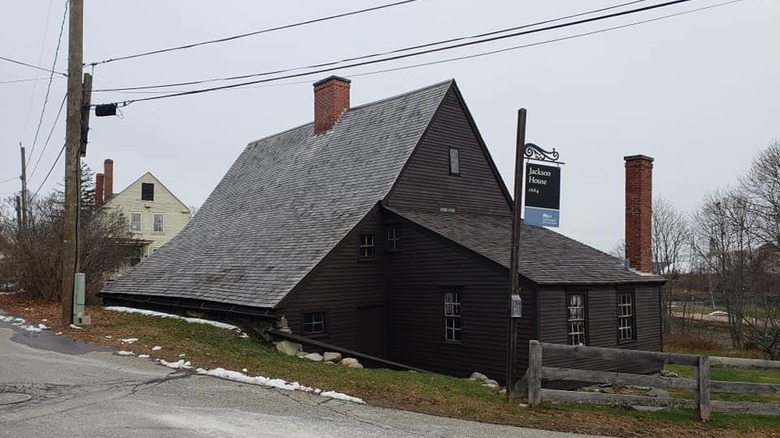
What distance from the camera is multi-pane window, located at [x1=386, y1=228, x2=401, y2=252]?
61.9 ft

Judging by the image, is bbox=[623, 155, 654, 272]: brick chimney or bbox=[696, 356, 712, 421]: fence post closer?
bbox=[696, 356, 712, 421]: fence post

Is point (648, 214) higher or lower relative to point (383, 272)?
higher

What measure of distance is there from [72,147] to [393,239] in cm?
935

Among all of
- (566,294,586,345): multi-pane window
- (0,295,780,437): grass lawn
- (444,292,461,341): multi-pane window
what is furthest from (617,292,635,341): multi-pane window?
(0,295,780,437): grass lawn

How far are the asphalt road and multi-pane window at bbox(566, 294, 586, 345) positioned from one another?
8.43 metres

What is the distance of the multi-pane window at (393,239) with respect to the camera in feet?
61.9

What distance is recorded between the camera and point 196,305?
18828 millimetres

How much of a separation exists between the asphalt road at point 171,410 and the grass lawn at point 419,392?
666 mm

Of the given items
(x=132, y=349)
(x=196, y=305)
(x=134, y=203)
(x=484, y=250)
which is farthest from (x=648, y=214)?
(x=134, y=203)

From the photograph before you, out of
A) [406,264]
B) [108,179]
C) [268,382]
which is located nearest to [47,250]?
[406,264]

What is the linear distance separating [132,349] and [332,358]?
456 centimetres

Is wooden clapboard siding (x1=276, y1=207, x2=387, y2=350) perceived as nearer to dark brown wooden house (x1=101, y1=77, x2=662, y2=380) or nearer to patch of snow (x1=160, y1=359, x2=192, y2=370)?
dark brown wooden house (x1=101, y1=77, x2=662, y2=380)

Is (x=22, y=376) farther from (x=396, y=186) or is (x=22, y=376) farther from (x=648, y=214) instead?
(x=648, y=214)

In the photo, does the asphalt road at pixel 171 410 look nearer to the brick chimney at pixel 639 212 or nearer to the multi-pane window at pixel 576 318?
the multi-pane window at pixel 576 318
